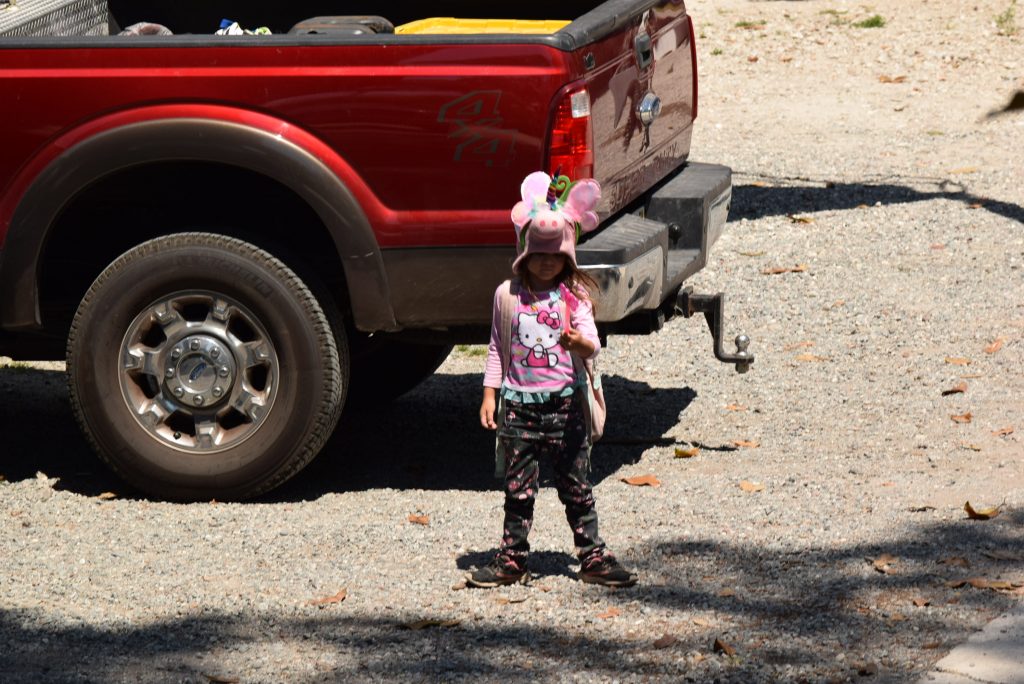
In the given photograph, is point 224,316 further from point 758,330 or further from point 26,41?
point 758,330

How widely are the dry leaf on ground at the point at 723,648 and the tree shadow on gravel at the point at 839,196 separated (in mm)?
6190

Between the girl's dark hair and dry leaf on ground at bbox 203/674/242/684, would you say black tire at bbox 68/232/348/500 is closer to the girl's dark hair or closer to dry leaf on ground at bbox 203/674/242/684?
the girl's dark hair

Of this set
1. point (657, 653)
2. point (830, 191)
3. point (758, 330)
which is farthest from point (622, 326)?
point (830, 191)

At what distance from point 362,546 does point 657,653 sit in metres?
1.34

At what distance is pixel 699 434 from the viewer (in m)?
6.71

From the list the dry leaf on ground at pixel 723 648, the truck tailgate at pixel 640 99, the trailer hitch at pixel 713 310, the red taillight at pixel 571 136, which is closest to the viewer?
the dry leaf on ground at pixel 723 648

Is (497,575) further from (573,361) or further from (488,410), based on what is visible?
(573,361)

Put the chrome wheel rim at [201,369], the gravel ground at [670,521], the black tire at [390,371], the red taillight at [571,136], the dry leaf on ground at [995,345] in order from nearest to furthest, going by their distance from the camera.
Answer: the gravel ground at [670,521] → the red taillight at [571,136] → the chrome wheel rim at [201,369] → the black tire at [390,371] → the dry leaf on ground at [995,345]

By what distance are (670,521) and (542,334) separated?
98cm

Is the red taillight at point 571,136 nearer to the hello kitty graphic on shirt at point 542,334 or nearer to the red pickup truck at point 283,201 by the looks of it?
the red pickup truck at point 283,201

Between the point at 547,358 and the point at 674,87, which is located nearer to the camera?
the point at 547,358

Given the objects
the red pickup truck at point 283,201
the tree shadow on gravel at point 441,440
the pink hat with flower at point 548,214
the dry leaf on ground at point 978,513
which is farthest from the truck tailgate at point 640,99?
the dry leaf on ground at point 978,513

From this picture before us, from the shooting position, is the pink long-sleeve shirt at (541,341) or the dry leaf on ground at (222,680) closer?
the dry leaf on ground at (222,680)

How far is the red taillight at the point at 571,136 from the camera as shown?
5.37 m
